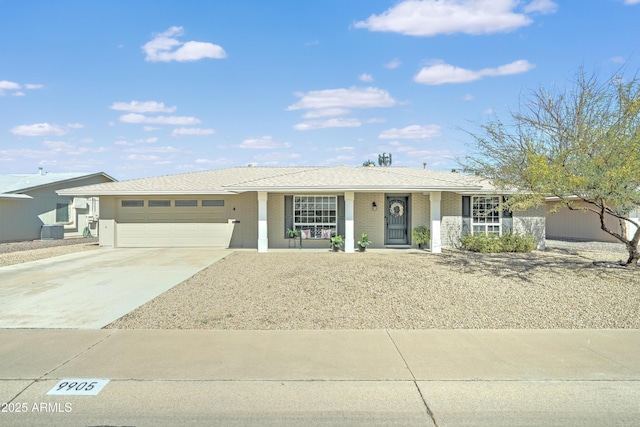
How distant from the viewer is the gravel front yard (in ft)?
22.8

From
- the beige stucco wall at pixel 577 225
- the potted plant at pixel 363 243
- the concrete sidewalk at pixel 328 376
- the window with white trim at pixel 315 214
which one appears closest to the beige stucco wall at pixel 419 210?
the potted plant at pixel 363 243

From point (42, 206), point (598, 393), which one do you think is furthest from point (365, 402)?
point (42, 206)

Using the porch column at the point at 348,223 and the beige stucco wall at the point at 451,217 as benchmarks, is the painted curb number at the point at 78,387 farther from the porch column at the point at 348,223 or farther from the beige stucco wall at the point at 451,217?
the beige stucco wall at the point at 451,217

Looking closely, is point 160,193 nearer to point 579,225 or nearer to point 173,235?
point 173,235

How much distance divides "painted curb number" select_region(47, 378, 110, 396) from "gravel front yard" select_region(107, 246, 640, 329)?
79.4 inches

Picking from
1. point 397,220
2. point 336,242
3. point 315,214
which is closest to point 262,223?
point 315,214

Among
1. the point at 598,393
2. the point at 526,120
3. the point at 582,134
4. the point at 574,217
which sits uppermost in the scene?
the point at 526,120

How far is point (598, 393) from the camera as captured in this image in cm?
445

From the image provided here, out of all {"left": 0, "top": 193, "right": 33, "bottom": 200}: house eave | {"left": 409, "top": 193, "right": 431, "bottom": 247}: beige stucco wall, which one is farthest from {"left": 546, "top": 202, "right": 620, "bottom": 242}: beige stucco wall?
{"left": 0, "top": 193, "right": 33, "bottom": 200}: house eave

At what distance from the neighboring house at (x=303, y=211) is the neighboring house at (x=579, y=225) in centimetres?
610

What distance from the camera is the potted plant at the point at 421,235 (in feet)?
54.4

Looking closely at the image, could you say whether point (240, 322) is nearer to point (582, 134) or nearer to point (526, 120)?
point (582, 134)

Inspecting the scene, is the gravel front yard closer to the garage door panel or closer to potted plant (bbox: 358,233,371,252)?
potted plant (bbox: 358,233,371,252)

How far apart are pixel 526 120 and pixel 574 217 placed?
14.1 m
